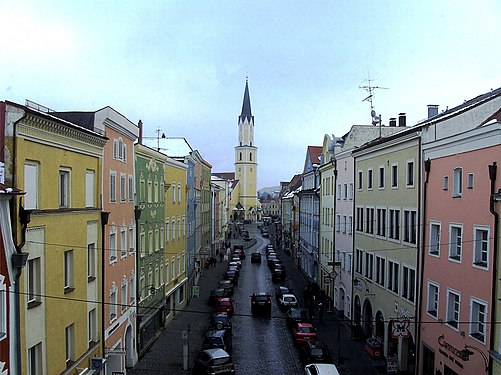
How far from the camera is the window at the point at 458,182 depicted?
66.8 feet

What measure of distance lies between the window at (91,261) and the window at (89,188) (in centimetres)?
154

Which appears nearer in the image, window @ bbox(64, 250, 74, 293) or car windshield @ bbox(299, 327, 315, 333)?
window @ bbox(64, 250, 74, 293)

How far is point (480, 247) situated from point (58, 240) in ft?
45.3

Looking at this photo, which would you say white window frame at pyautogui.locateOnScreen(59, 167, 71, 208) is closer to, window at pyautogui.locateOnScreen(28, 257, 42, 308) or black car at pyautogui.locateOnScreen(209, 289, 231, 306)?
window at pyautogui.locateOnScreen(28, 257, 42, 308)

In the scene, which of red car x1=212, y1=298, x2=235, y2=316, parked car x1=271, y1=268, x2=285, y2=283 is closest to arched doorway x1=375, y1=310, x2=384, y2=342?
red car x1=212, y1=298, x2=235, y2=316

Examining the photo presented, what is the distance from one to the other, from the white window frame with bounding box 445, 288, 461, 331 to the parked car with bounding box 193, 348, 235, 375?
30.6 ft

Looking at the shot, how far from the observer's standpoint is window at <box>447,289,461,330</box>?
801 inches

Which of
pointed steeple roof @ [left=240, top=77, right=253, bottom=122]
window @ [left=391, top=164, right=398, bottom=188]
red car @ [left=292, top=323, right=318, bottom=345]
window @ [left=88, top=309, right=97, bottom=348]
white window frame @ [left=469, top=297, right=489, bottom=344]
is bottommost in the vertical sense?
red car @ [left=292, top=323, right=318, bottom=345]

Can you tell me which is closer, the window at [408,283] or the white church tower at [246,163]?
the window at [408,283]

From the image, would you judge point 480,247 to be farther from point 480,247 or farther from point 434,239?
point 434,239

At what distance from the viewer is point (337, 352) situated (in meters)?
28.8

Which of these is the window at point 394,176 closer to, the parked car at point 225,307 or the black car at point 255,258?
the parked car at point 225,307

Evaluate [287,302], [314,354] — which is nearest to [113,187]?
[314,354]

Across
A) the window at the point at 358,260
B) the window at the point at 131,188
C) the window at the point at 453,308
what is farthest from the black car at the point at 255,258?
the window at the point at 453,308
